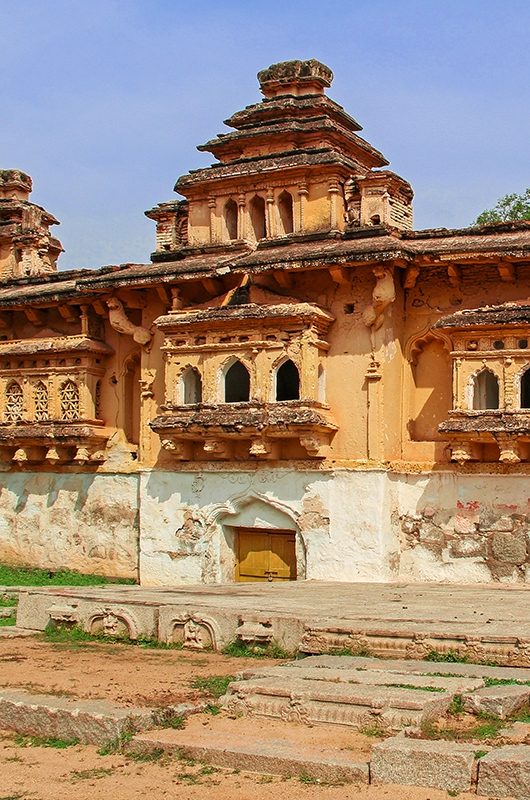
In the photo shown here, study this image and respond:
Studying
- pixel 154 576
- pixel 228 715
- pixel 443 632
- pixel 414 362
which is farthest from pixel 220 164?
pixel 228 715

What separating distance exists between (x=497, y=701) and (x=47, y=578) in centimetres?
1079

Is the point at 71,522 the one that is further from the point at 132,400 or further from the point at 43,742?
the point at 43,742

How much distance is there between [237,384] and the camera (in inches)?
625

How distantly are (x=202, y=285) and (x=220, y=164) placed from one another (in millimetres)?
1873

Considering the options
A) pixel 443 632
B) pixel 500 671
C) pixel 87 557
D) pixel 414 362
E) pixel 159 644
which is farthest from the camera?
pixel 87 557

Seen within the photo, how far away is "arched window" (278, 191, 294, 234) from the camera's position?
15.5 meters

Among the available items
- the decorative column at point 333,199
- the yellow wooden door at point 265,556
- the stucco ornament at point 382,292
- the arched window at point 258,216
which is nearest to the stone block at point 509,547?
the yellow wooden door at point 265,556

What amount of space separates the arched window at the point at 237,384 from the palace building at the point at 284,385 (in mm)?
50

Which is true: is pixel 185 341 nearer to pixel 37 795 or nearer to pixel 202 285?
pixel 202 285

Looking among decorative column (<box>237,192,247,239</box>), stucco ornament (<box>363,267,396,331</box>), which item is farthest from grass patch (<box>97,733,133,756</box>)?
decorative column (<box>237,192,247,239</box>)

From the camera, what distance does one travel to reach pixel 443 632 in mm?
8625

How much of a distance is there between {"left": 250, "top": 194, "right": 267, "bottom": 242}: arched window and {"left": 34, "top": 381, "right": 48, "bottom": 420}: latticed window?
410 centimetres

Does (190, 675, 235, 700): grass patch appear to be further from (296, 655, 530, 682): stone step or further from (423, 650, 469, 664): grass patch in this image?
(423, 650, 469, 664): grass patch

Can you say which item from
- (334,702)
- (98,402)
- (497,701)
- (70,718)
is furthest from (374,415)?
(70,718)
